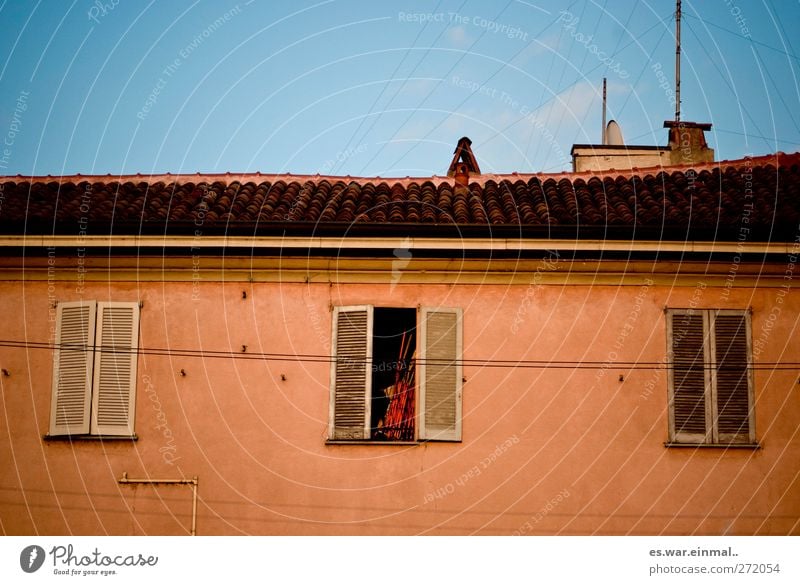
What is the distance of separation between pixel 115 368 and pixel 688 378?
6.63 m

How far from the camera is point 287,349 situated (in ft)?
45.6

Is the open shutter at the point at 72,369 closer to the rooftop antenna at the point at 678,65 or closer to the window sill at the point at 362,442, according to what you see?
the window sill at the point at 362,442

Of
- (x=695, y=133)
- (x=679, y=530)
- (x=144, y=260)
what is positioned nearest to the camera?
(x=679, y=530)

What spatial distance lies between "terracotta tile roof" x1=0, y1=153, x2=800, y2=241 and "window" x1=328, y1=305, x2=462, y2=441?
3.53 feet

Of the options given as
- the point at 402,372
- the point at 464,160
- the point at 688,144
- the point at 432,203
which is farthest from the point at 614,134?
the point at 402,372

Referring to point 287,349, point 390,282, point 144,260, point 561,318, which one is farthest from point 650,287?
point 144,260

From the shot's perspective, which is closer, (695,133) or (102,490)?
(102,490)

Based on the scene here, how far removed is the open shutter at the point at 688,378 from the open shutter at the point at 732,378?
0.49 ft

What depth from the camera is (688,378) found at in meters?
13.7

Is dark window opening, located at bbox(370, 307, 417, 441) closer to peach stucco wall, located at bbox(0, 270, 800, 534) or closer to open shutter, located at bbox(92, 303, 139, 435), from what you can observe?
peach stucco wall, located at bbox(0, 270, 800, 534)

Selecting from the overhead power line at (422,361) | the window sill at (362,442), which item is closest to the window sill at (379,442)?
the window sill at (362,442)

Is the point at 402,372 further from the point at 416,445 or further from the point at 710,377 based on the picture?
the point at 710,377

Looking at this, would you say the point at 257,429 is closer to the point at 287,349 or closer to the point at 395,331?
the point at 287,349

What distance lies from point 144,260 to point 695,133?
9.90 metres
